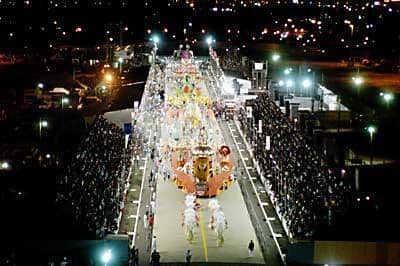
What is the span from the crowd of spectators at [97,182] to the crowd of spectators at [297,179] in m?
3.62

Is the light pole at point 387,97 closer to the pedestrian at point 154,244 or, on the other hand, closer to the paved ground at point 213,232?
the paved ground at point 213,232

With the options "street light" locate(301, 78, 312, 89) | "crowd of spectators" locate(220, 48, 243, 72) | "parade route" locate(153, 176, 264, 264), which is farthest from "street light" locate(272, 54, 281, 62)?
"parade route" locate(153, 176, 264, 264)

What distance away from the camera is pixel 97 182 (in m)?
18.4

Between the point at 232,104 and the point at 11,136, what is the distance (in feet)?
31.9

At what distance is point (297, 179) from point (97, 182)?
15.0ft

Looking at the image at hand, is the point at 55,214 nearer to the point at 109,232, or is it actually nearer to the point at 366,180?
the point at 109,232

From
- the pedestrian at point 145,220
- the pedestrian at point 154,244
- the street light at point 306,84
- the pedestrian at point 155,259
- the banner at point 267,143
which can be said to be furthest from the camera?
the street light at point 306,84

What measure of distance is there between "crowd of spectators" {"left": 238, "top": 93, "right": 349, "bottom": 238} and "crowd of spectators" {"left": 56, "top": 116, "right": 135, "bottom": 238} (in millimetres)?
3620

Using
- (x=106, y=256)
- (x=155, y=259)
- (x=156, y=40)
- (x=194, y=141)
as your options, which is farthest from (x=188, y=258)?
(x=156, y=40)

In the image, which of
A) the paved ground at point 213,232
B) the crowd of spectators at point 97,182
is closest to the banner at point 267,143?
the paved ground at point 213,232

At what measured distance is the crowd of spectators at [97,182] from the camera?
1594cm

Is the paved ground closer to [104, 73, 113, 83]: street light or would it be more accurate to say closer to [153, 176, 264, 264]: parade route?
[153, 176, 264, 264]: parade route

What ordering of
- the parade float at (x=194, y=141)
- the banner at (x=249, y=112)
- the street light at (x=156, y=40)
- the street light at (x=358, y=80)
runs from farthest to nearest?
1. the street light at (x=156, y=40)
2. the street light at (x=358, y=80)
3. the banner at (x=249, y=112)
4. the parade float at (x=194, y=141)

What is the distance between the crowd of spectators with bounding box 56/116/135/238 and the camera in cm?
1594
